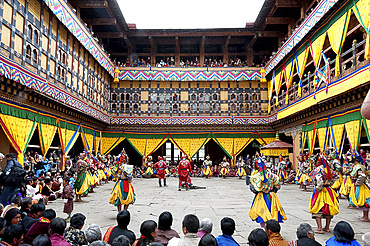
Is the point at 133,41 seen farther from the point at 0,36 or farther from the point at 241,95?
the point at 0,36

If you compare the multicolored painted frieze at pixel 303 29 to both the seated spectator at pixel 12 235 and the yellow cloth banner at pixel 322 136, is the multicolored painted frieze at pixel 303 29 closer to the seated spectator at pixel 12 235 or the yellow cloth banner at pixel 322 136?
the yellow cloth banner at pixel 322 136

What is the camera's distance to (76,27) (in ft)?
48.3

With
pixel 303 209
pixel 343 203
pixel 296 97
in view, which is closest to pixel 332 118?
pixel 296 97

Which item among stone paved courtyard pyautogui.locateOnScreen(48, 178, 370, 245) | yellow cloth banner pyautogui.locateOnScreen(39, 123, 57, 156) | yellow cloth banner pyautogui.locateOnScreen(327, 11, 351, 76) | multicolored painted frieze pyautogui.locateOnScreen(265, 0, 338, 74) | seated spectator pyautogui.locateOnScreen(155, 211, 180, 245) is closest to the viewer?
seated spectator pyautogui.locateOnScreen(155, 211, 180, 245)

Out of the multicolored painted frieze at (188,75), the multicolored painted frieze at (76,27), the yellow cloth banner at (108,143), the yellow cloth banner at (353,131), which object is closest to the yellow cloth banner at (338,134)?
the yellow cloth banner at (353,131)

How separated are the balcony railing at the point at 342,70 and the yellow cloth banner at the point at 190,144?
558 centimetres

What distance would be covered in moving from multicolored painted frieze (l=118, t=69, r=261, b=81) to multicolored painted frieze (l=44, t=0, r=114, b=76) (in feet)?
7.74

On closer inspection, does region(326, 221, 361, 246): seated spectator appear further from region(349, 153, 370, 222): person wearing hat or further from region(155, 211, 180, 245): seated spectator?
region(349, 153, 370, 222): person wearing hat

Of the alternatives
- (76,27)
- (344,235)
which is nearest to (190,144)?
(76,27)

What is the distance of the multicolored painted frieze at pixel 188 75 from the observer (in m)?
22.1

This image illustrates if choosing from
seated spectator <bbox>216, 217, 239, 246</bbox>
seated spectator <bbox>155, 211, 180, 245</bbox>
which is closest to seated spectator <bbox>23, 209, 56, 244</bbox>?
seated spectator <bbox>155, 211, 180, 245</bbox>

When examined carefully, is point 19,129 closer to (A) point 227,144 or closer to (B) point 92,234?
(B) point 92,234

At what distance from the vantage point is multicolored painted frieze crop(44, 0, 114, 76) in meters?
12.6

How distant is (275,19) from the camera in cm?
1892
